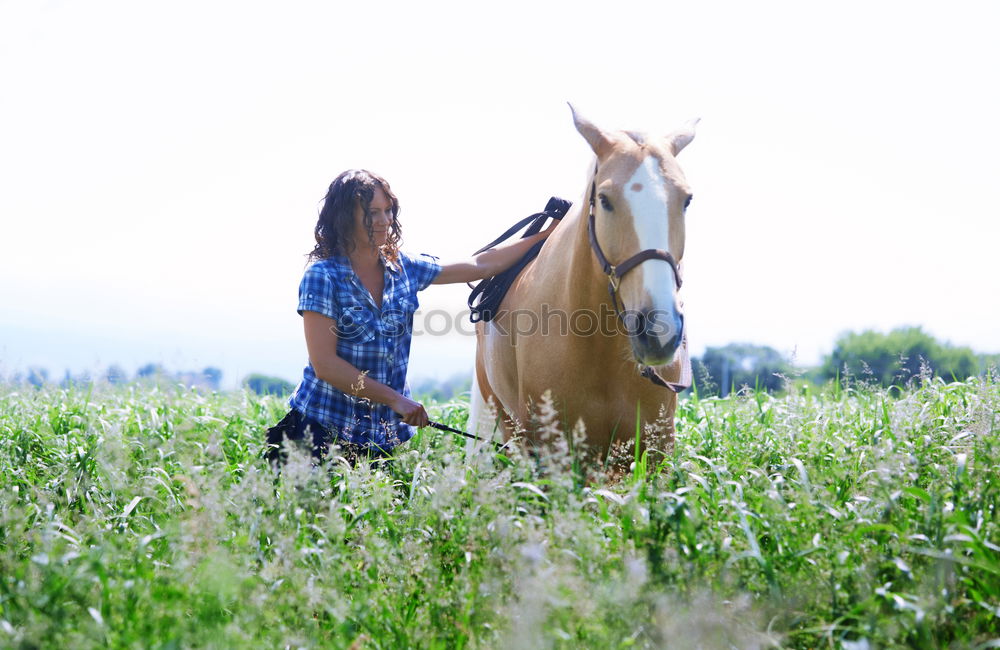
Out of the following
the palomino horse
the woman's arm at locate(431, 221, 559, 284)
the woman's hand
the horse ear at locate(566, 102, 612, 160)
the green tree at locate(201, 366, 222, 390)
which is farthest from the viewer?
the green tree at locate(201, 366, 222, 390)

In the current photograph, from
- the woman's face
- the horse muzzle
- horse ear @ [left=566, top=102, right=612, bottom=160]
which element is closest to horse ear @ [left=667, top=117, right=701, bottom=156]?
horse ear @ [left=566, top=102, right=612, bottom=160]

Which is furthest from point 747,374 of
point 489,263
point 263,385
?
point 263,385

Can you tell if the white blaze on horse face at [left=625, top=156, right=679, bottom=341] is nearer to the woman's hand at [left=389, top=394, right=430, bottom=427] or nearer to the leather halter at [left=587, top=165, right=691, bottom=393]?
the leather halter at [left=587, top=165, right=691, bottom=393]

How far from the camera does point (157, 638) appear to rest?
211 cm

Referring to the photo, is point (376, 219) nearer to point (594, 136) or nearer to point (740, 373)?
point (594, 136)

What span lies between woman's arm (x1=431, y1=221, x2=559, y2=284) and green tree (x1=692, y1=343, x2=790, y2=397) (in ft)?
5.54

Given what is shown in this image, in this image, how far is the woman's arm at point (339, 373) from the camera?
3.69 m

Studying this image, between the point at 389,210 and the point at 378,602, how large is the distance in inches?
89.1

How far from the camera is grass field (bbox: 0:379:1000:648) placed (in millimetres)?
2145

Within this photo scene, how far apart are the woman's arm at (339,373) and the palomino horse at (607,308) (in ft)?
1.40

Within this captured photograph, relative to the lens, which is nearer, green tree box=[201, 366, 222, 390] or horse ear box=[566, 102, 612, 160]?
horse ear box=[566, 102, 612, 160]

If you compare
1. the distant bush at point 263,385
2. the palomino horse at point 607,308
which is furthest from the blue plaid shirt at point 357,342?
the distant bush at point 263,385

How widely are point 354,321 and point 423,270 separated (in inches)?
24.8

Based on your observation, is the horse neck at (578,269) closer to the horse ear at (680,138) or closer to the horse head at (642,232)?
the horse head at (642,232)
